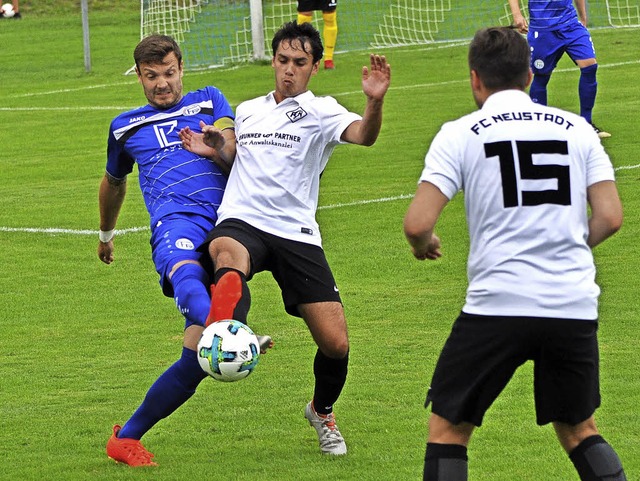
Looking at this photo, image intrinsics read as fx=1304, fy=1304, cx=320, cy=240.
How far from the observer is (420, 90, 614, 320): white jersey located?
436 cm

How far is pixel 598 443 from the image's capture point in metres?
4.59

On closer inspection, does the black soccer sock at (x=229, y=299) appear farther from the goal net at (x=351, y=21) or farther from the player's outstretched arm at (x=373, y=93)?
the goal net at (x=351, y=21)

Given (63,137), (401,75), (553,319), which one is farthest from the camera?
(401,75)

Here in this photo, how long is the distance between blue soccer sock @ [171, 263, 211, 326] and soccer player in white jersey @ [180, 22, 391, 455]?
0.41 feet

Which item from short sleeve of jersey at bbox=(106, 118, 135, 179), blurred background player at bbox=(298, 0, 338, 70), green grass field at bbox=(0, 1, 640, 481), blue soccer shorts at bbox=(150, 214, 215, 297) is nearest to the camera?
blue soccer shorts at bbox=(150, 214, 215, 297)

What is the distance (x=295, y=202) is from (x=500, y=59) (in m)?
1.85

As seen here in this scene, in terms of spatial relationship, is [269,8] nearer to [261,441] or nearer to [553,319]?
[261,441]

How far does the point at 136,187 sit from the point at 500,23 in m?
13.8

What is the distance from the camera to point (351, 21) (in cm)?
2858

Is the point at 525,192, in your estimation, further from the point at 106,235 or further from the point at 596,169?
the point at 106,235

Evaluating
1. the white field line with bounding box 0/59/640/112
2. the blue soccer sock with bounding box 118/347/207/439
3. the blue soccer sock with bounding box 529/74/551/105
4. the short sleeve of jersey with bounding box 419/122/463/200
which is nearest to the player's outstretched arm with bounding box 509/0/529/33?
the blue soccer sock with bounding box 529/74/551/105

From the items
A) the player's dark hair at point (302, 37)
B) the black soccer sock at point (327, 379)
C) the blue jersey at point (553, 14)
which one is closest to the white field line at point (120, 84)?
the blue jersey at point (553, 14)

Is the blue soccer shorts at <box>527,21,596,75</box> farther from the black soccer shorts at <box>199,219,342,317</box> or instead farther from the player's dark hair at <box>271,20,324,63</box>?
the black soccer shorts at <box>199,219,342,317</box>

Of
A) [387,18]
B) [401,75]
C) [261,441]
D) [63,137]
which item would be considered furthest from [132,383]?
[387,18]
